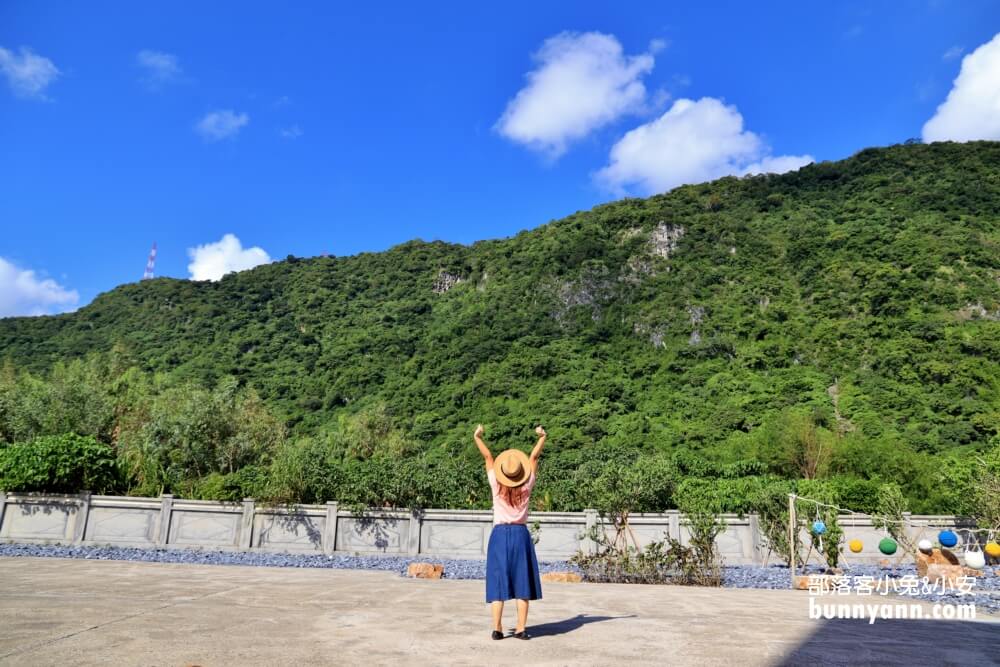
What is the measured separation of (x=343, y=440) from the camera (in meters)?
33.3

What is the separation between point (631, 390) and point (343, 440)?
28.8m

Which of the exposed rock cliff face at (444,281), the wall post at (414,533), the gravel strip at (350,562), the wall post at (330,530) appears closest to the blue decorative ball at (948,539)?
the gravel strip at (350,562)

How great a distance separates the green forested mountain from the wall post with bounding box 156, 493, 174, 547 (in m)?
8.53

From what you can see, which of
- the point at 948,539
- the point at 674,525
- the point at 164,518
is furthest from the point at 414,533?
the point at 948,539

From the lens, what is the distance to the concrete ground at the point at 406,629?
412cm

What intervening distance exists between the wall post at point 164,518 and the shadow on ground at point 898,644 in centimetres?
1506

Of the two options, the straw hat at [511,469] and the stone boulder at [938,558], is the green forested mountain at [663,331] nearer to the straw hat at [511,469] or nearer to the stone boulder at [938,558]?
the stone boulder at [938,558]

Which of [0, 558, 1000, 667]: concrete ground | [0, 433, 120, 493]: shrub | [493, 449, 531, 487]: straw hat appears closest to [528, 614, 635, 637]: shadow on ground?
[0, 558, 1000, 667]: concrete ground

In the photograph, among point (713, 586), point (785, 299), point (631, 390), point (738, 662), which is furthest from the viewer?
point (785, 299)

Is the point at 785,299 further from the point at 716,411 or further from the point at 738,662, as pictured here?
the point at 738,662

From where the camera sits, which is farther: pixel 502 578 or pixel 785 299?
pixel 785 299

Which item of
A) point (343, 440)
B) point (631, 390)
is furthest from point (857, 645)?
point (631, 390)

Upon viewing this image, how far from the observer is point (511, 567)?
492cm

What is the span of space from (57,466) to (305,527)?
6697 mm
